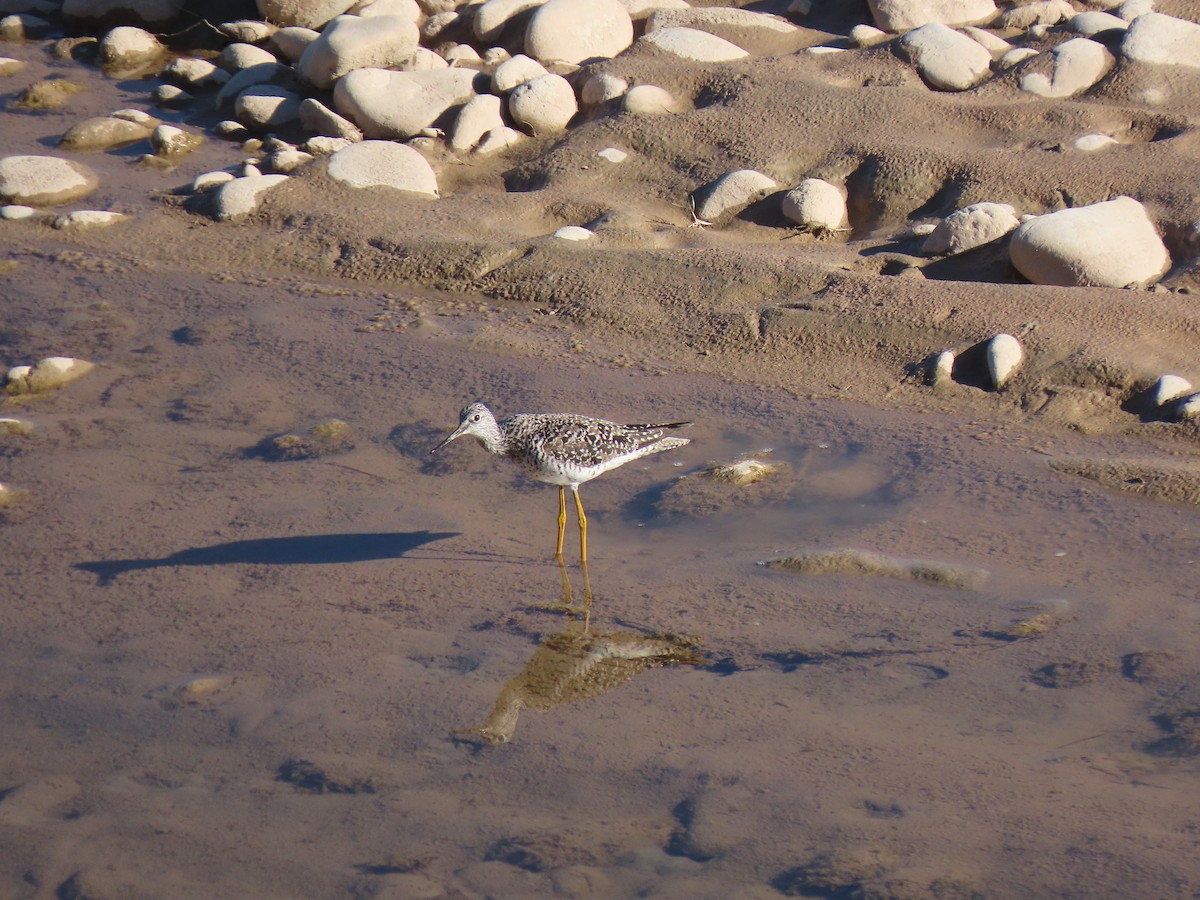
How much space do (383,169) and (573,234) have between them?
6.02ft

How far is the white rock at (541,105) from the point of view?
447 inches

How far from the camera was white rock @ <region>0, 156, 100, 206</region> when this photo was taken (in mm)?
10648

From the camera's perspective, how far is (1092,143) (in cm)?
1024

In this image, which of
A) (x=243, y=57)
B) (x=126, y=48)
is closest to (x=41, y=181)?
(x=243, y=57)

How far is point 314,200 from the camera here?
1042cm

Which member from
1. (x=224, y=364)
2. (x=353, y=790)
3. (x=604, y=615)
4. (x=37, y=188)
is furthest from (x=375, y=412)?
(x=37, y=188)

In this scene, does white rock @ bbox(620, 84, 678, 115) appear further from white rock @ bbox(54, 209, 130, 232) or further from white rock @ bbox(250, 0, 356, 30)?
white rock @ bbox(54, 209, 130, 232)

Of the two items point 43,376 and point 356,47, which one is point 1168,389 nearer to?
point 43,376

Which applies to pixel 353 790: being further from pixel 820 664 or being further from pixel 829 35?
pixel 829 35

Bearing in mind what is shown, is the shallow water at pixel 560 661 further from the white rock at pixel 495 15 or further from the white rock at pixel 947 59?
the white rock at pixel 495 15

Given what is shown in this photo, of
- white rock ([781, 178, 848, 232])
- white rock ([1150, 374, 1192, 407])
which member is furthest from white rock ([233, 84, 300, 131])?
white rock ([1150, 374, 1192, 407])

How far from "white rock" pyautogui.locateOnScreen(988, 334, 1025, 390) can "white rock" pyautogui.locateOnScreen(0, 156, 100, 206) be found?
7.20m

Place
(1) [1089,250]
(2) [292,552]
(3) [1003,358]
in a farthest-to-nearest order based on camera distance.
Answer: (1) [1089,250], (3) [1003,358], (2) [292,552]

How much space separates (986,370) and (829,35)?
17.5ft
